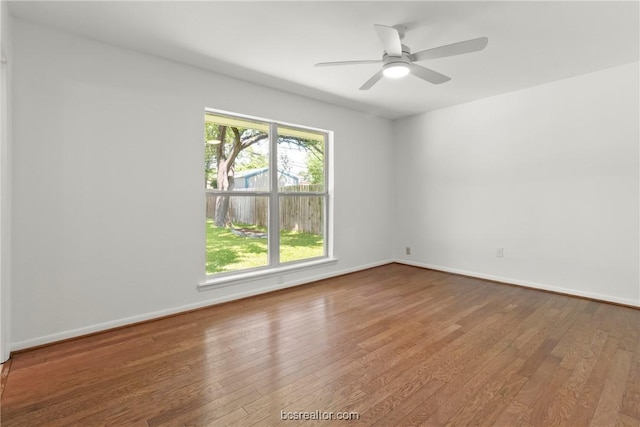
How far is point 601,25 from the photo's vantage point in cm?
243

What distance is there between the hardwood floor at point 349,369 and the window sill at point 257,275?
1.05ft

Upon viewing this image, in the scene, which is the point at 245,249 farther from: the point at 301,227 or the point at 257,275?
the point at 301,227

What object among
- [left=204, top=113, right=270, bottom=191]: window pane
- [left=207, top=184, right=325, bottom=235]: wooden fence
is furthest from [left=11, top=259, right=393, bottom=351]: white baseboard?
[left=204, top=113, right=270, bottom=191]: window pane

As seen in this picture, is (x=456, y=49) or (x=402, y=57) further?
(x=402, y=57)

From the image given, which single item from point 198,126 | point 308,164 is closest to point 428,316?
point 308,164

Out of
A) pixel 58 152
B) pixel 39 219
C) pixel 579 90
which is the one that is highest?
pixel 579 90

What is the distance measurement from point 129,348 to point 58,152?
168cm

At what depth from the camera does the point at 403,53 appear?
2432 millimetres

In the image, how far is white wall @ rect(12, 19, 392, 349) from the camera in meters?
2.35

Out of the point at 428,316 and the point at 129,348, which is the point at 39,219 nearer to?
the point at 129,348

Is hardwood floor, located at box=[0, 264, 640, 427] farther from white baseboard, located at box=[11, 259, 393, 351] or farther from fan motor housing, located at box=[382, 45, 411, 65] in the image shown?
fan motor housing, located at box=[382, 45, 411, 65]

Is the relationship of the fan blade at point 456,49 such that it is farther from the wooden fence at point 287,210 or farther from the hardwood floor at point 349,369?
the wooden fence at point 287,210

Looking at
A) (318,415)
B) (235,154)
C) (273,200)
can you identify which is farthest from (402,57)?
(318,415)

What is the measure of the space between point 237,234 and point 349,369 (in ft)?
7.13
